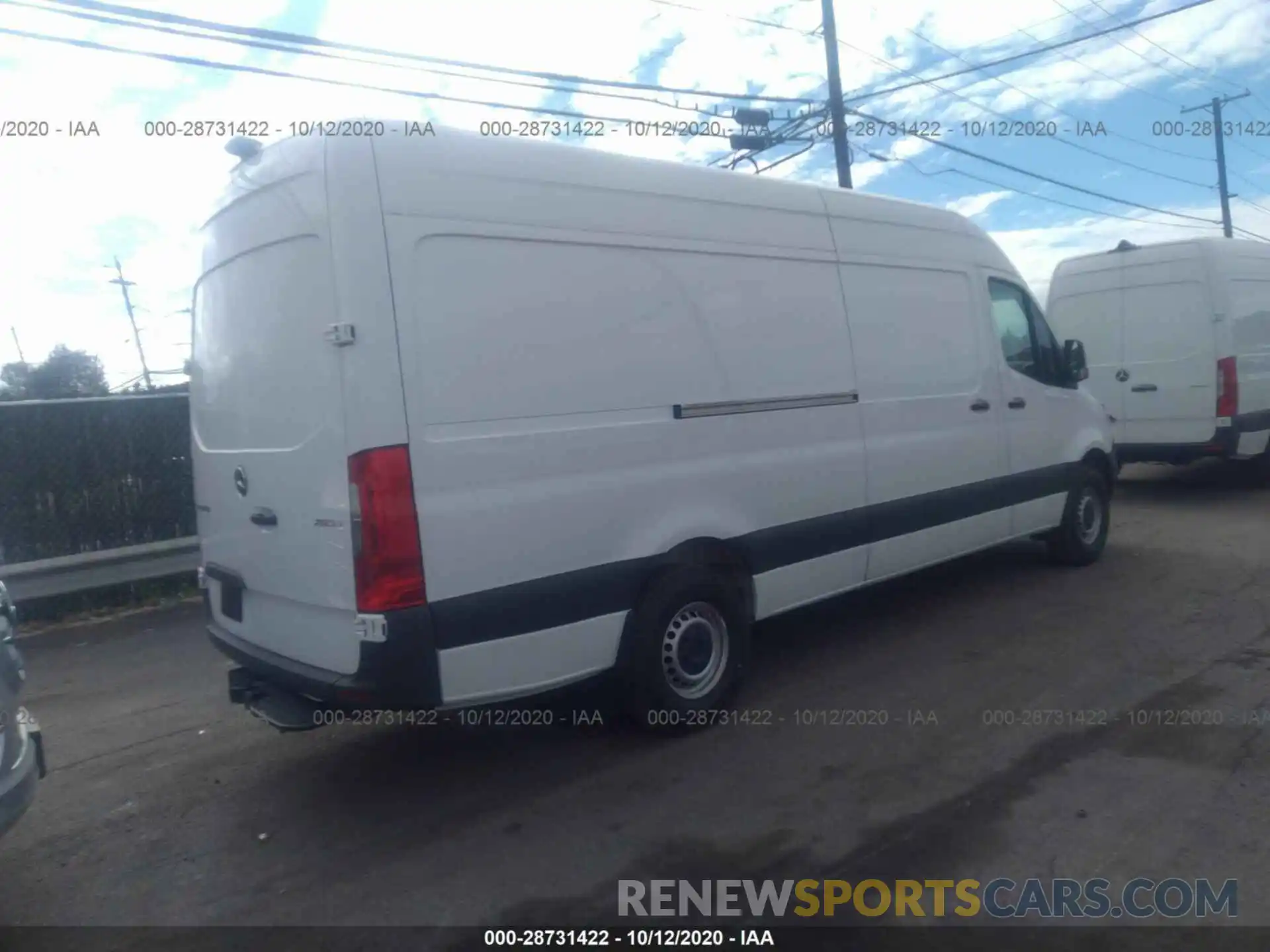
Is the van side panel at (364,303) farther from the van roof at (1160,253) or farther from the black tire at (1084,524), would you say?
the van roof at (1160,253)

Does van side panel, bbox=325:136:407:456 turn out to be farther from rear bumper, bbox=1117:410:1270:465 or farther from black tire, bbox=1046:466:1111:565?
rear bumper, bbox=1117:410:1270:465

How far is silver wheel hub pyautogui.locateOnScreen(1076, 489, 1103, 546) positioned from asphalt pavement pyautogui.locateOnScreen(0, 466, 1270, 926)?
51.5 inches

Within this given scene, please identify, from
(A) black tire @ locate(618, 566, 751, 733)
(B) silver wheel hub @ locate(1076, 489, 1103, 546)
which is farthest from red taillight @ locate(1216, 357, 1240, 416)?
(A) black tire @ locate(618, 566, 751, 733)

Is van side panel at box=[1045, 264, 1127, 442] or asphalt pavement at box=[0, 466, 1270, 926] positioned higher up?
van side panel at box=[1045, 264, 1127, 442]

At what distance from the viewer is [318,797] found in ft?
14.7

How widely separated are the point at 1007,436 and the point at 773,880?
437 centimetres

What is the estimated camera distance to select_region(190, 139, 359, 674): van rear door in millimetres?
3891

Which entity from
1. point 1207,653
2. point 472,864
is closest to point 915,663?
point 1207,653

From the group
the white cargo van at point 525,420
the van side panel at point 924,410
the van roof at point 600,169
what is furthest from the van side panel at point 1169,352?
the white cargo van at point 525,420

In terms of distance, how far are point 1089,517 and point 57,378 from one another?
10653mm

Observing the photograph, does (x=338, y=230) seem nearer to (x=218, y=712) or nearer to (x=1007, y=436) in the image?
(x=218, y=712)

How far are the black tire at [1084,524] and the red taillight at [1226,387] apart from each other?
11.0 ft

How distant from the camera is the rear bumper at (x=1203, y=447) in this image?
10656 millimetres

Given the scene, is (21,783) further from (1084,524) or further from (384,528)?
(1084,524)
